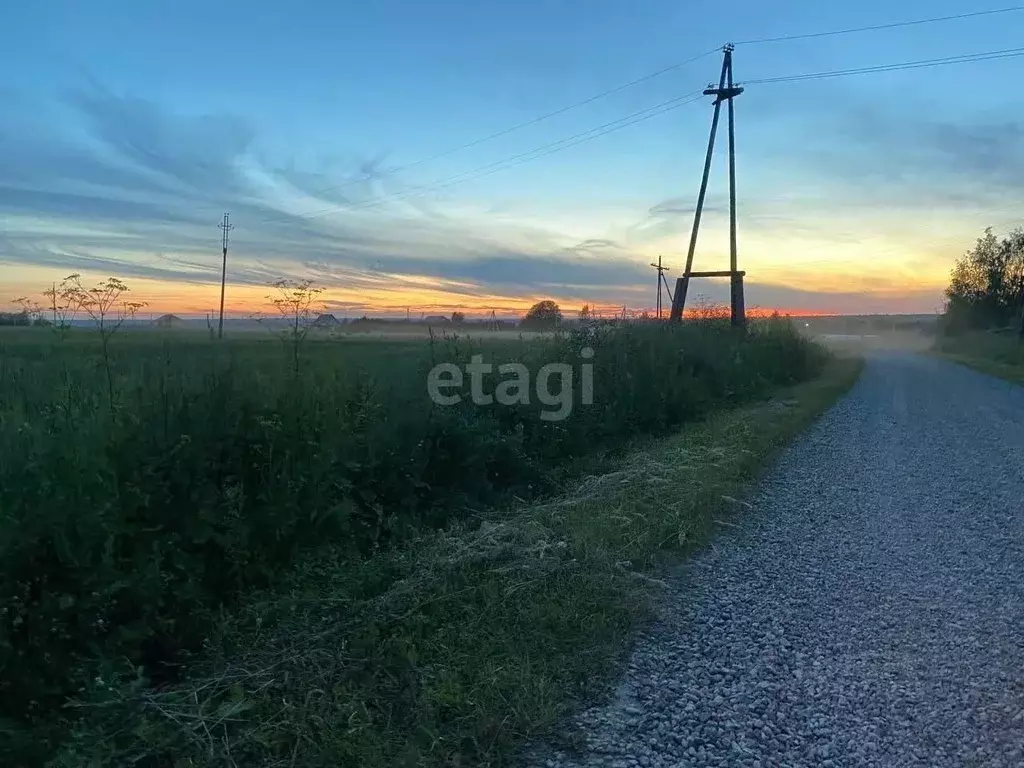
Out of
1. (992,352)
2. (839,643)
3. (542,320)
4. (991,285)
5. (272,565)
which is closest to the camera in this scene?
(839,643)

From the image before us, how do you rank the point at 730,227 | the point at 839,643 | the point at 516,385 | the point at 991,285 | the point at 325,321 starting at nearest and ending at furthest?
the point at 839,643 < the point at 325,321 < the point at 516,385 < the point at 730,227 < the point at 991,285

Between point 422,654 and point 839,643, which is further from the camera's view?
point 839,643

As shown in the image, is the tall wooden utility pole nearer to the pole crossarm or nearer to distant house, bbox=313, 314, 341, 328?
the pole crossarm

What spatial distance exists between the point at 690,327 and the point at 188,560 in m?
14.7

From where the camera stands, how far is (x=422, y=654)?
3848 mm

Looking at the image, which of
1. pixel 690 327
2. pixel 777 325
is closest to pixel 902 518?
pixel 690 327

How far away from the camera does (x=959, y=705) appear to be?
3.42m

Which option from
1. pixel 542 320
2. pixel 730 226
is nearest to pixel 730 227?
pixel 730 226

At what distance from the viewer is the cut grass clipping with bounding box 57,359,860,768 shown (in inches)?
119

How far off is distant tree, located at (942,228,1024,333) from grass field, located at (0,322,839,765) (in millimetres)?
50419

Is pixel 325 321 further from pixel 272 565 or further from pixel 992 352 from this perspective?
pixel 992 352

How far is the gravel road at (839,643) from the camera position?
3.13 metres

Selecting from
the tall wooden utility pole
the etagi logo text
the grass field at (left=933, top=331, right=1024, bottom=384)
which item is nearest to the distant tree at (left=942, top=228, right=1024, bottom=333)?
the grass field at (left=933, top=331, right=1024, bottom=384)

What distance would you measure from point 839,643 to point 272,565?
12.2ft
